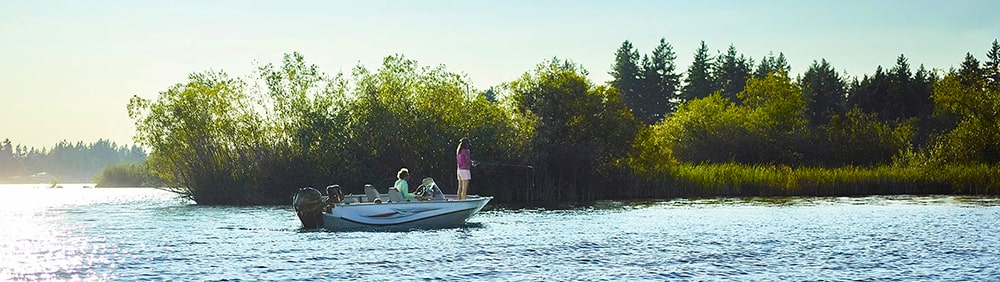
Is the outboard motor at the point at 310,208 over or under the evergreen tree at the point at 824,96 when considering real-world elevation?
under

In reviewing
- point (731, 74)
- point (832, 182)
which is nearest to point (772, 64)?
point (731, 74)

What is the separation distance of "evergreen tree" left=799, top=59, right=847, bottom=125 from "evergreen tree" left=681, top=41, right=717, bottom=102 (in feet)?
37.9

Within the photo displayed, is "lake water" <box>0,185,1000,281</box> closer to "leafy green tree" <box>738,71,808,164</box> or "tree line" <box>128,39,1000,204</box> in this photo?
"tree line" <box>128,39,1000,204</box>

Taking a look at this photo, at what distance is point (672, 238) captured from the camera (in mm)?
29500

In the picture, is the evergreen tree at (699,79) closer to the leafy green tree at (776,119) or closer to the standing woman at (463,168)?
the leafy green tree at (776,119)

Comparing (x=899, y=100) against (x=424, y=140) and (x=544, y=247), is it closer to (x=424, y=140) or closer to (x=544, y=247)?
(x=424, y=140)

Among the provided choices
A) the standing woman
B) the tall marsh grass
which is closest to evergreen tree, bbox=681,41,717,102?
the tall marsh grass

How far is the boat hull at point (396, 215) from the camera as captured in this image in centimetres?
3378

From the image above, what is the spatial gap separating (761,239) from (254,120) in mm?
34351

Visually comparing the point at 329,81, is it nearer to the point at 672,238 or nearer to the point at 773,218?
the point at 773,218

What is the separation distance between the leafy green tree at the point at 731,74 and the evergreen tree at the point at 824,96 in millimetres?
7804

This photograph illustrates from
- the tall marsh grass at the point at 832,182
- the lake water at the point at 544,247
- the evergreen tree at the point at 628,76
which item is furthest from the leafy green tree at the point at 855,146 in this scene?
the evergreen tree at the point at 628,76

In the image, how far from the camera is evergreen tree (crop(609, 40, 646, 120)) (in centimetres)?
13375

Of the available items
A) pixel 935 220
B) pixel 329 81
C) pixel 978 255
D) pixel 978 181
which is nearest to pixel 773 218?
pixel 935 220
